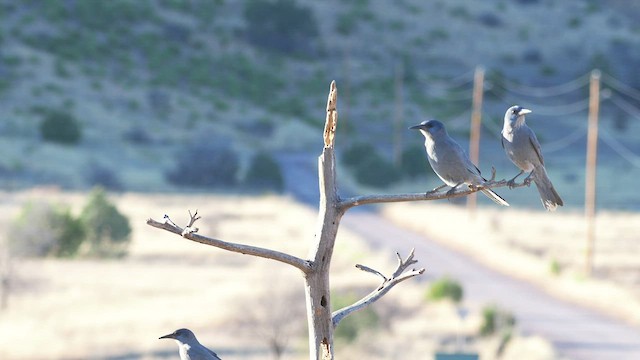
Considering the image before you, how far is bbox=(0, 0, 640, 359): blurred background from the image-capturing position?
30078 mm

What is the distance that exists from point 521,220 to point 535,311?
22.0 metres

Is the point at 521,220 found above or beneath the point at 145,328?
above

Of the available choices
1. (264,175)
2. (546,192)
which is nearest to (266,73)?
(264,175)

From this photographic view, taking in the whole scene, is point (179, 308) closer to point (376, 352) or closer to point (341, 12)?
point (376, 352)

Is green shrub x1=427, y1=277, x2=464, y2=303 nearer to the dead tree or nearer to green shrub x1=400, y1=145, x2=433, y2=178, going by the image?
the dead tree

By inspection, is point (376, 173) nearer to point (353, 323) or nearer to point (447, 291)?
point (447, 291)

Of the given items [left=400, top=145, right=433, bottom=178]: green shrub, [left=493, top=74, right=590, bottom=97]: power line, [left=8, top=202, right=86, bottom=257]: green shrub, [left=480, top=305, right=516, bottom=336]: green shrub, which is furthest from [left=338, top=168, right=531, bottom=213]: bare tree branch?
[left=493, top=74, right=590, bottom=97]: power line

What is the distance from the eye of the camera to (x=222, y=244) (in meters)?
5.08

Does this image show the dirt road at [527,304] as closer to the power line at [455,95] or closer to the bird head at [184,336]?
the bird head at [184,336]

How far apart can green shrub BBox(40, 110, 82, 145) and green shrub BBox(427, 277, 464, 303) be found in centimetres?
3442

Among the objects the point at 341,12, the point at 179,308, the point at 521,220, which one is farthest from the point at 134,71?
the point at 179,308

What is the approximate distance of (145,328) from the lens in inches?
1009

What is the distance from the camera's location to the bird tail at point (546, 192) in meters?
6.46

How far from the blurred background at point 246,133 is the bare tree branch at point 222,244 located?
60.2 ft
